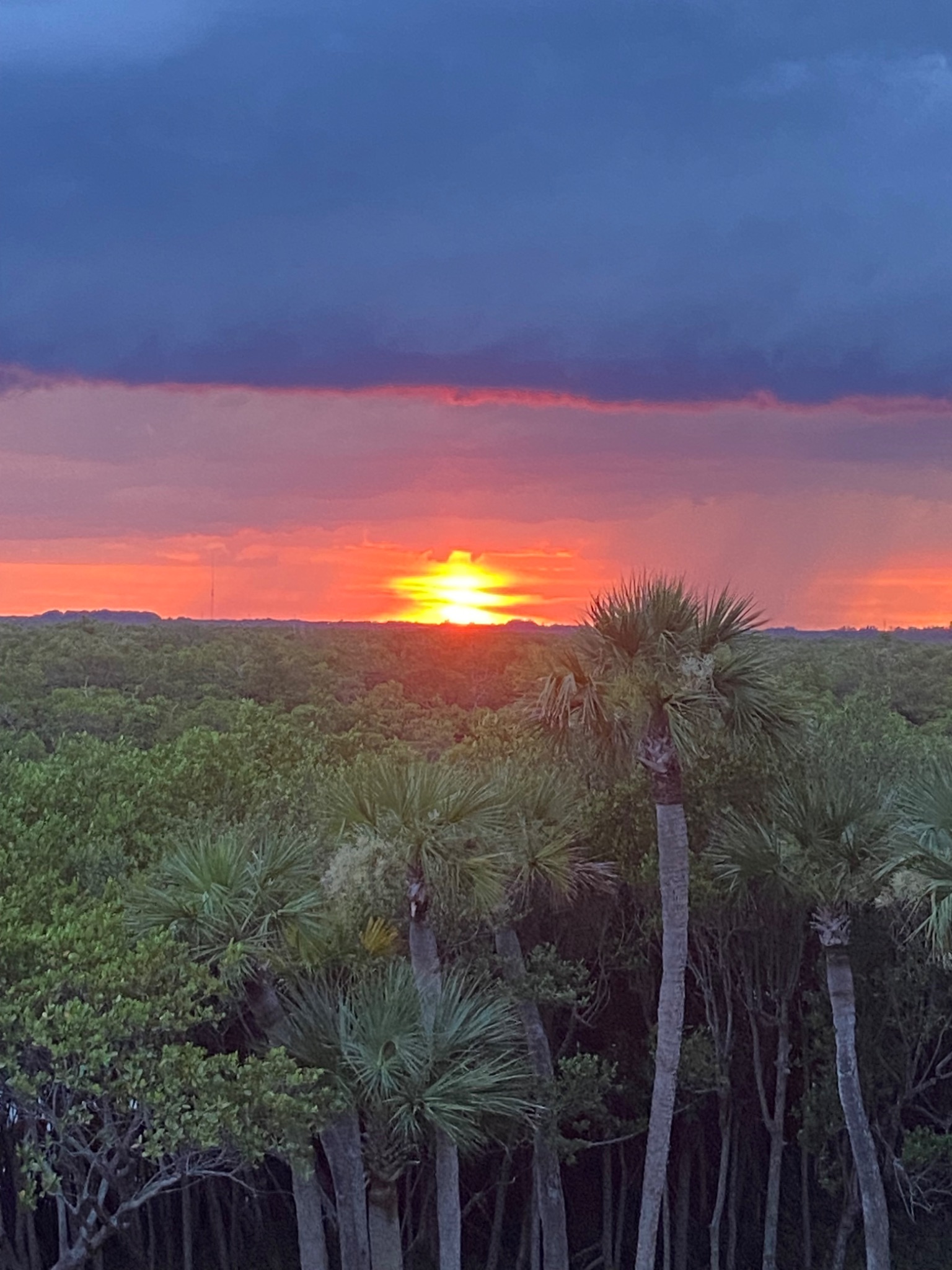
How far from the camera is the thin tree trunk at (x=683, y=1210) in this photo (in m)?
21.6

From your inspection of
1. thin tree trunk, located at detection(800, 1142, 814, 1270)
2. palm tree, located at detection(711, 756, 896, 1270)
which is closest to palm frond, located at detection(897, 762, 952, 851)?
palm tree, located at detection(711, 756, 896, 1270)

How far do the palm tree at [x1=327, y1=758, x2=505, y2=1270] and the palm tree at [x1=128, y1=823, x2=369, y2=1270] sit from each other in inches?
31.3

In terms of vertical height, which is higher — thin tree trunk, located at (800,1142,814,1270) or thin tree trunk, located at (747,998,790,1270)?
thin tree trunk, located at (747,998,790,1270)

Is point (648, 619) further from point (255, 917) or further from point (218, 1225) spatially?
point (218, 1225)

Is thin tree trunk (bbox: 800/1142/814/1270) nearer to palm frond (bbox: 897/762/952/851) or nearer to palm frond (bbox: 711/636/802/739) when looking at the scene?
palm frond (bbox: 897/762/952/851)

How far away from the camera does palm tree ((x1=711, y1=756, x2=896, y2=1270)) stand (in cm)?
1581

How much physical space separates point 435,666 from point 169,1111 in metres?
58.6

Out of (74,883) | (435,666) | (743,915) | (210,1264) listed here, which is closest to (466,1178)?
(210,1264)

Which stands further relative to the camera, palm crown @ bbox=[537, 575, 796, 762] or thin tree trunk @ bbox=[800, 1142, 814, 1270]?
thin tree trunk @ bbox=[800, 1142, 814, 1270]

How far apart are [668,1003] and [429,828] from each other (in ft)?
13.7

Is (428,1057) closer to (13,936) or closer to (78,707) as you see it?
(13,936)

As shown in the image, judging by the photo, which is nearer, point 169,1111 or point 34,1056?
point 169,1111

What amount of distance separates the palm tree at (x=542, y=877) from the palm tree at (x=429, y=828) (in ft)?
3.41

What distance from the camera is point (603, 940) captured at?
20734mm
